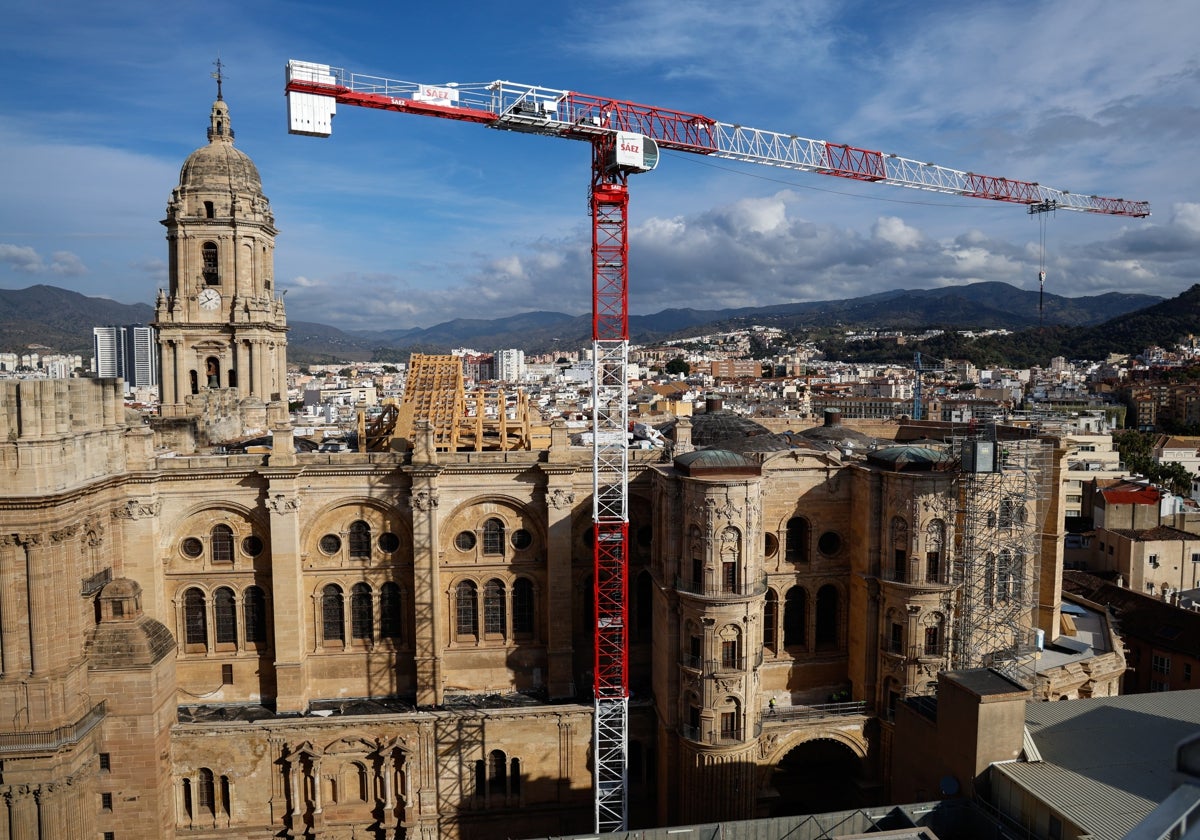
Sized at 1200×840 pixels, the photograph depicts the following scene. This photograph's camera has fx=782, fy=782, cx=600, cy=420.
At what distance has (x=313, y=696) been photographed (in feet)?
108

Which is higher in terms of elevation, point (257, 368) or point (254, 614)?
point (257, 368)

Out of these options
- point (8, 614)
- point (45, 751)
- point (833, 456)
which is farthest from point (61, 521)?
point (833, 456)

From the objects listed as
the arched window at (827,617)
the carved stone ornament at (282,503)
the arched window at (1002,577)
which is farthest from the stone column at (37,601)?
the arched window at (1002,577)

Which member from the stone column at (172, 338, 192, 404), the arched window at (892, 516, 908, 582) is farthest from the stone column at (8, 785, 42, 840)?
the arched window at (892, 516, 908, 582)

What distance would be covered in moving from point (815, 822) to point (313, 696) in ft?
71.6

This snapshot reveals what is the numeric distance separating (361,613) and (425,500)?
6.18 metres

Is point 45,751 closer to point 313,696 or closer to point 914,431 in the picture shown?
point 313,696

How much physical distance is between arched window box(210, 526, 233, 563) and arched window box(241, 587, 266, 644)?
5.31 ft

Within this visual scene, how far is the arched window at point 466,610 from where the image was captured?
33812 mm

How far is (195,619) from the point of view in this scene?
32812 mm

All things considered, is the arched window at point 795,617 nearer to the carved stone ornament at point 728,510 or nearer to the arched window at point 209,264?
the carved stone ornament at point 728,510

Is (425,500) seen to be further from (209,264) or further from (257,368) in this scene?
(209,264)

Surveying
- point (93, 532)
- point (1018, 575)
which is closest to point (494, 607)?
point (93, 532)

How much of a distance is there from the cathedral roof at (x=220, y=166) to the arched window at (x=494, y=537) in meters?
22.7
